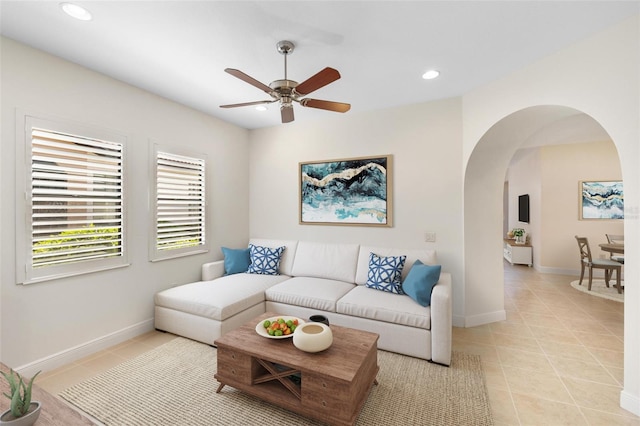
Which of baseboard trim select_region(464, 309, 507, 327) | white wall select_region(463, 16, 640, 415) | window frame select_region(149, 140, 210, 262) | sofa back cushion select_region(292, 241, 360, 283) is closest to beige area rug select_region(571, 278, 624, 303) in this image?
baseboard trim select_region(464, 309, 507, 327)

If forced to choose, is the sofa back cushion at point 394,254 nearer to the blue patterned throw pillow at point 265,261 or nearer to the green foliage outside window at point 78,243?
the blue patterned throw pillow at point 265,261

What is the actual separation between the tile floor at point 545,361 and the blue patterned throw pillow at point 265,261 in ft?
4.31

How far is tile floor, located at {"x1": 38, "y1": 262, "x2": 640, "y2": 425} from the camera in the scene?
1994 millimetres

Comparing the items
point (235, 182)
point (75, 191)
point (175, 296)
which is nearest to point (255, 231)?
point (235, 182)

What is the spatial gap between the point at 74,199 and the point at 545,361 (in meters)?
4.56

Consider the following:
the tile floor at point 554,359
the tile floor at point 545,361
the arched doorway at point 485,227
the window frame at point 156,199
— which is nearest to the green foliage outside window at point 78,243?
the window frame at point 156,199

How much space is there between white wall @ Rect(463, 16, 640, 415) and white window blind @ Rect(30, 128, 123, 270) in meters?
3.84

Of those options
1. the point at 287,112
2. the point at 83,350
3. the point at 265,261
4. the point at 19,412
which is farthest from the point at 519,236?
the point at 19,412

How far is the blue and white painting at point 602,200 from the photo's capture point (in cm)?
566

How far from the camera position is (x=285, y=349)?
78.5 inches

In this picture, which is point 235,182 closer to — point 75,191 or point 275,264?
point 275,264

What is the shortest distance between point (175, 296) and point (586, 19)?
428cm

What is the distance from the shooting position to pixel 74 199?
2.58 metres

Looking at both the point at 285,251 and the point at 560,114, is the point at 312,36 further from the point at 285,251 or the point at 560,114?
the point at 285,251
